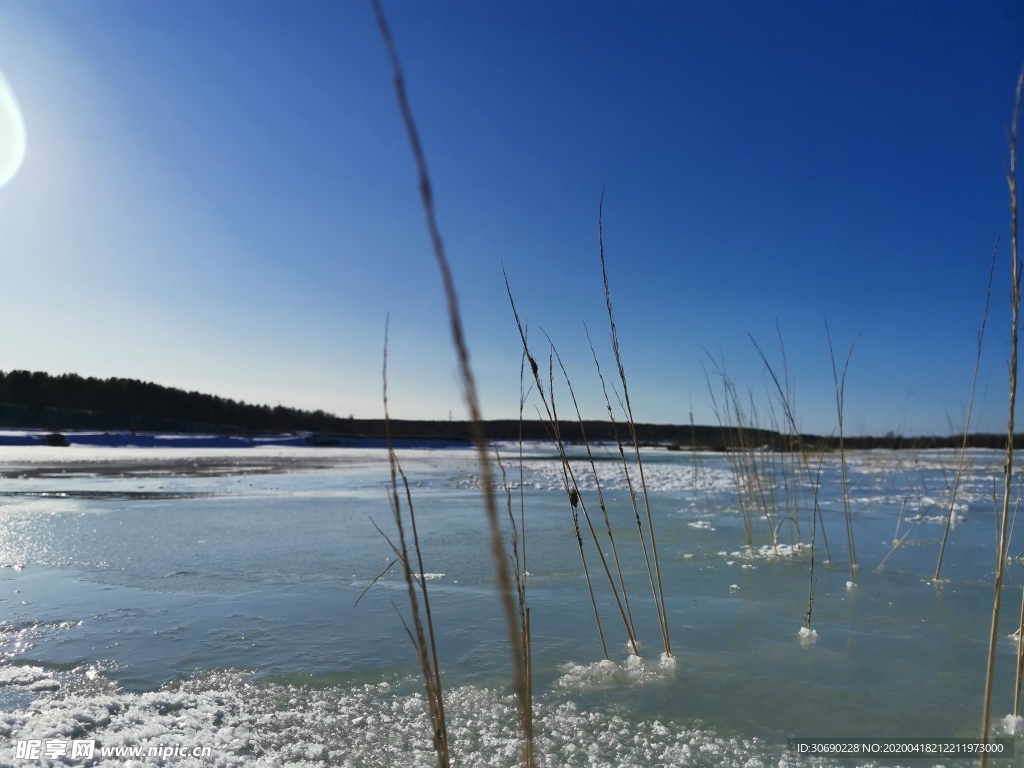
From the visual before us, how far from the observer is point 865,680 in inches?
80.4

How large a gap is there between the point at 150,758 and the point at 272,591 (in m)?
1.83

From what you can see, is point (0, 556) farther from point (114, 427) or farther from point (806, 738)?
Answer: point (114, 427)

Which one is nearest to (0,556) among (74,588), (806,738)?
(74,588)

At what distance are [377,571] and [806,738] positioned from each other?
278 centimetres

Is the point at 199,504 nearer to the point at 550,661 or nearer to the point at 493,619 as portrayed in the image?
the point at 493,619

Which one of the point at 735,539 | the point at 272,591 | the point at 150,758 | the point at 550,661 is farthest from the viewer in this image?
the point at 735,539

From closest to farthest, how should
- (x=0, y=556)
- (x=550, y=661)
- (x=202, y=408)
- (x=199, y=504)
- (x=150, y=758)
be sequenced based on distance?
(x=150, y=758)
(x=550, y=661)
(x=0, y=556)
(x=199, y=504)
(x=202, y=408)

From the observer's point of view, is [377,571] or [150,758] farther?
[377,571]

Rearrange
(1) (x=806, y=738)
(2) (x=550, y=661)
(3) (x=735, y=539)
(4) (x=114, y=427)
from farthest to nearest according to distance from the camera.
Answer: (4) (x=114, y=427)
(3) (x=735, y=539)
(2) (x=550, y=661)
(1) (x=806, y=738)

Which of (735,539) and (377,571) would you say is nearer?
(377,571)

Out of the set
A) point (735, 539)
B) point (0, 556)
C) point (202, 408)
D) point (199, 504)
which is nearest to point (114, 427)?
point (202, 408)

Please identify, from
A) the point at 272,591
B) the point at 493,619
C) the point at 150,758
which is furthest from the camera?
the point at 272,591

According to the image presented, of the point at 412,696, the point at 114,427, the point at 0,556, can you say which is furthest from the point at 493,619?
the point at 114,427

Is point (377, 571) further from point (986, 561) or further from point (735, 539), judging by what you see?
point (986, 561)
